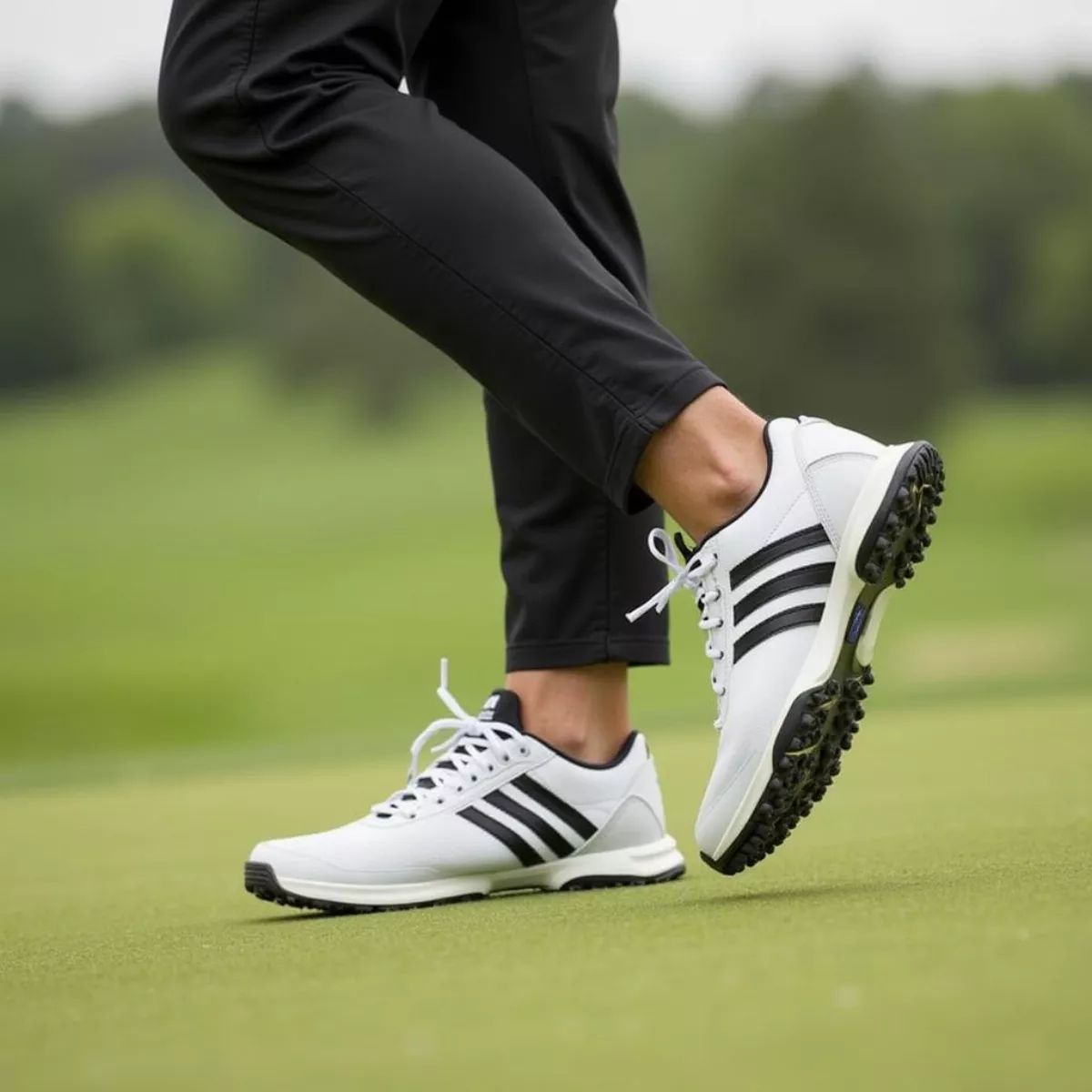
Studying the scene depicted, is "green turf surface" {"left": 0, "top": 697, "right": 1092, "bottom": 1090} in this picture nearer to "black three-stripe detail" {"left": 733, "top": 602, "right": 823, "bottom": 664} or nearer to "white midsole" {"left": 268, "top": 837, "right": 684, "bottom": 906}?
"white midsole" {"left": 268, "top": 837, "right": 684, "bottom": 906}

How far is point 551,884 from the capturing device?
4.04 ft

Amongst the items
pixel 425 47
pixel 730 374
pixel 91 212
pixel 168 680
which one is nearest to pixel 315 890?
pixel 425 47

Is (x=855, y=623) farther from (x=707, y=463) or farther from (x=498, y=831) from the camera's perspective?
(x=498, y=831)

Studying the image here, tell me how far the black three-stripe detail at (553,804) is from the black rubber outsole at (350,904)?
0.14 feet

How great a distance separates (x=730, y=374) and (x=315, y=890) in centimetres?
1930

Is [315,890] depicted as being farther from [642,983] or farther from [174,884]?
[642,983]

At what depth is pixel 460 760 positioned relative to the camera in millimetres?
1216

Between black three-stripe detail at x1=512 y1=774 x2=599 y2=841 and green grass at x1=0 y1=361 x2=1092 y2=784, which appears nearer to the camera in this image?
black three-stripe detail at x1=512 y1=774 x2=599 y2=841

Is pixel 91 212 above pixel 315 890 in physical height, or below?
above

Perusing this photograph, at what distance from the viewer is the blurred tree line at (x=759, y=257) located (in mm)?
Result: 17516

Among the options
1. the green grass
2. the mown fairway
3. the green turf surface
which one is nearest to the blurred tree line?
the green grass

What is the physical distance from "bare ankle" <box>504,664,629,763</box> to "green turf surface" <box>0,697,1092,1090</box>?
→ 118mm

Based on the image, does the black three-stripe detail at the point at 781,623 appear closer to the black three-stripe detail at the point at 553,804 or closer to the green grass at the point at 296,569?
the black three-stripe detail at the point at 553,804

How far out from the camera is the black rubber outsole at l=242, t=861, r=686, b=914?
1.12 m
